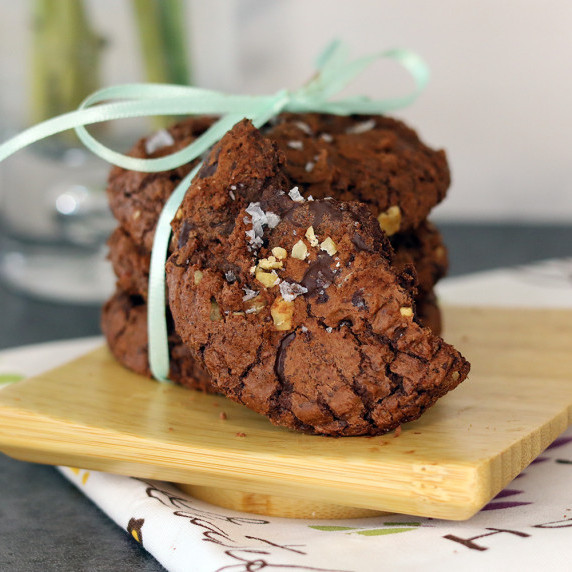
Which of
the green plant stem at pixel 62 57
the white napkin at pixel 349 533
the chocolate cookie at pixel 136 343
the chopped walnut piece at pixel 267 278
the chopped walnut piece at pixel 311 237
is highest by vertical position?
the green plant stem at pixel 62 57

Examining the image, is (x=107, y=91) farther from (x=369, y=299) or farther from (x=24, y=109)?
(x=24, y=109)

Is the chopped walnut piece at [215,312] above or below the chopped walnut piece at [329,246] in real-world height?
below

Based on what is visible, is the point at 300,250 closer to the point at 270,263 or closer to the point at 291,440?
the point at 270,263

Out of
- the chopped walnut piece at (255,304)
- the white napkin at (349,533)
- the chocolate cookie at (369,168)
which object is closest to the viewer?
the white napkin at (349,533)

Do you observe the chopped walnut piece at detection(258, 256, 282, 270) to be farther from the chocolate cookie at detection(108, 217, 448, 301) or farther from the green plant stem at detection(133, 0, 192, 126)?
the green plant stem at detection(133, 0, 192, 126)

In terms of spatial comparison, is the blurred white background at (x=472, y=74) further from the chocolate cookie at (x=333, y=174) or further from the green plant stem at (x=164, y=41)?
the chocolate cookie at (x=333, y=174)

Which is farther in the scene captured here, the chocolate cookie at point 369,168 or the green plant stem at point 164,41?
the green plant stem at point 164,41

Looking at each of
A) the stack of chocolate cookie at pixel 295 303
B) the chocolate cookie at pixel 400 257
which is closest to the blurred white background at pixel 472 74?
the chocolate cookie at pixel 400 257

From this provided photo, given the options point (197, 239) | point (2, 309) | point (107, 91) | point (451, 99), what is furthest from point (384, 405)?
point (451, 99)

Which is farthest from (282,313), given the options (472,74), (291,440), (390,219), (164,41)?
(472,74)
